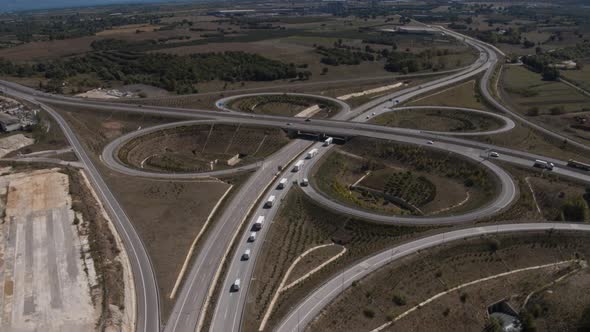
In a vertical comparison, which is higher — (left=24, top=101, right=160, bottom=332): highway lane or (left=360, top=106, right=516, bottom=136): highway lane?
(left=360, top=106, right=516, bottom=136): highway lane

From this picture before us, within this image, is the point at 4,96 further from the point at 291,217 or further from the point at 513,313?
the point at 513,313

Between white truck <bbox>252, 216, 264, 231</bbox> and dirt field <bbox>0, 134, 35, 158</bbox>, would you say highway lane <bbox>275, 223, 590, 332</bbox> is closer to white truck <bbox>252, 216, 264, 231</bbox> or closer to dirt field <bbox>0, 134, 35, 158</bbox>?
white truck <bbox>252, 216, 264, 231</bbox>

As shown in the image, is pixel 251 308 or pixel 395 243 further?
pixel 395 243

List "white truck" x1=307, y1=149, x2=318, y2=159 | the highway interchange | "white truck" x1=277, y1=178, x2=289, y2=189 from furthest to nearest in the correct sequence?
"white truck" x1=307, y1=149, x2=318, y2=159 < "white truck" x1=277, y1=178, x2=289, y2=189 < the highway interchange

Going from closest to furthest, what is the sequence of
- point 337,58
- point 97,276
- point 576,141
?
point 97,276
point 576,141
point 337,58

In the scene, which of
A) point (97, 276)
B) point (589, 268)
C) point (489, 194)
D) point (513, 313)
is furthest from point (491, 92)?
point (97, 276)

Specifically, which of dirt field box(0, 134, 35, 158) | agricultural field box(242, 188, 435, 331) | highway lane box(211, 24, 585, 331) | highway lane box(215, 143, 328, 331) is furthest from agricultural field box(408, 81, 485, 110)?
dirt field box(0, 134, 35, 158)

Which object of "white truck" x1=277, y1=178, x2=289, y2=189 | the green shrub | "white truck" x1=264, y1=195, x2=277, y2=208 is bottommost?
the green shrub
